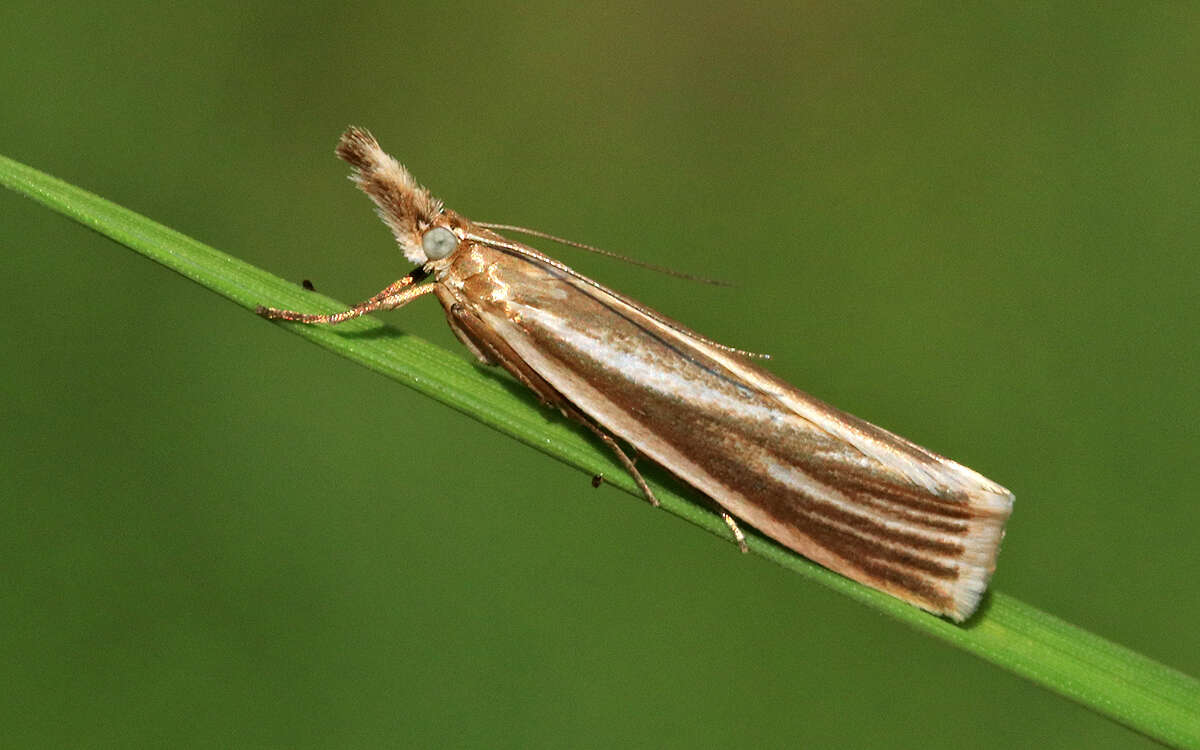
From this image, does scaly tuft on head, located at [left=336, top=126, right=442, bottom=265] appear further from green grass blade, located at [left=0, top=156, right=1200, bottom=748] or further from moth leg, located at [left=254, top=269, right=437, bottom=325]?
green grass blade, located at [left=0, top=156, right=1200, bottom=748]

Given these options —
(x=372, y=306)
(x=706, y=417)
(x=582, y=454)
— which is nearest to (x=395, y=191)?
(x=372, y=306)

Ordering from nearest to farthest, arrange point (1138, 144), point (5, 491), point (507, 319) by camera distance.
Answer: point (507, 319)
point (5, 491)
point (1138, 144)

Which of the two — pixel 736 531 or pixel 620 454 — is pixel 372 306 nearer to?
pixel 620 454

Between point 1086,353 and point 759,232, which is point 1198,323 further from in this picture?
point 759,232

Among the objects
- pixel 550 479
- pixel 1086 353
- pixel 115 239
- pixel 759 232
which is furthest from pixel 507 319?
pixel 1086 353

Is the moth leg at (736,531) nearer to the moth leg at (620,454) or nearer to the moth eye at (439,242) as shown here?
the moth leg at (620,454)

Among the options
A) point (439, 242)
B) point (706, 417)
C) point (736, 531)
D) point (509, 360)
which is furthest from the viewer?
point (439, 242)

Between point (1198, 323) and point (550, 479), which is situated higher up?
point (1198, 323)
